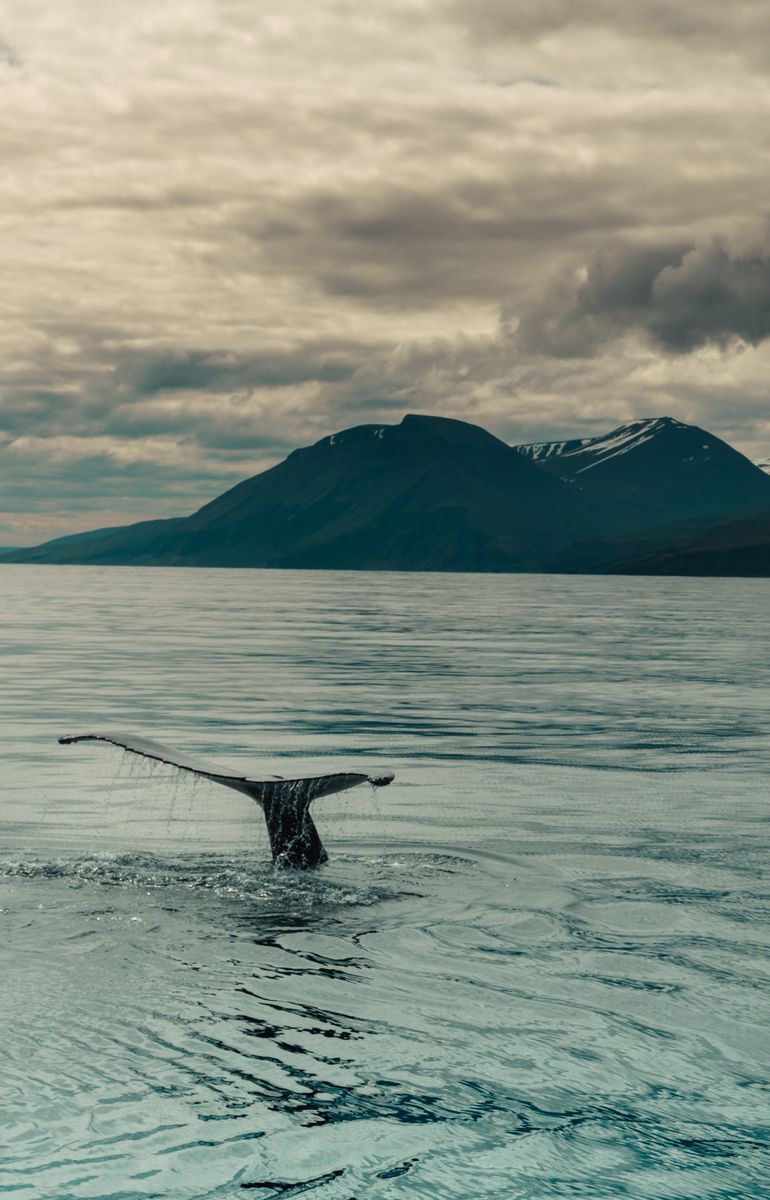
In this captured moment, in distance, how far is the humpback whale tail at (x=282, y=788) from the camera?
11164 mm

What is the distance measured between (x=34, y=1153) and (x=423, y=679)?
37223mm

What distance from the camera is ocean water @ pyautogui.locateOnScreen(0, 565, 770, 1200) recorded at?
23.0ft

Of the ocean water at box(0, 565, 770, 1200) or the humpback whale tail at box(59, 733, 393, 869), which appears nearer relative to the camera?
the ocean water at box(0, 565, 770, 1200)

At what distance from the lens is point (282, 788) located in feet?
38.7

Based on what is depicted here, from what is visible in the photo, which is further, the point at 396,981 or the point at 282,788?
the point at 282,788

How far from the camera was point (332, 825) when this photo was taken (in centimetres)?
1753

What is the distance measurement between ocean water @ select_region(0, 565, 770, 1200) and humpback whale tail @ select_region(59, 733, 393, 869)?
14.0 inches

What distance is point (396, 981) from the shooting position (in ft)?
32.4

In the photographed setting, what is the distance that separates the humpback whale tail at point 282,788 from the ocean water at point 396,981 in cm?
36

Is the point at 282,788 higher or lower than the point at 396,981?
higher

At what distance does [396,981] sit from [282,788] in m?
2.54

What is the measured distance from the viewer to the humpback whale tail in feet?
36.6

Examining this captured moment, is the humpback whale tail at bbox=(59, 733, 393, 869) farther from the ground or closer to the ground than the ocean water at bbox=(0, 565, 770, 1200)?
farther from the ground

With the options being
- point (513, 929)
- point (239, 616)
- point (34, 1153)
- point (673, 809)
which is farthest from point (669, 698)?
point (239, 616)
